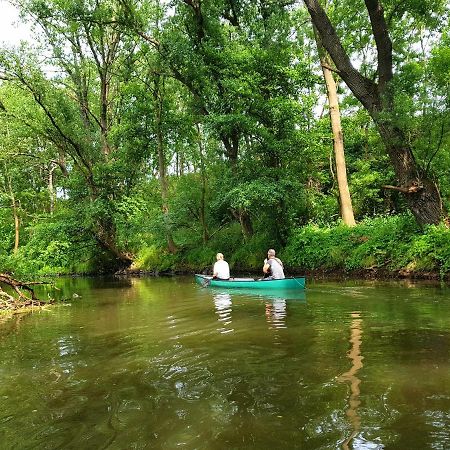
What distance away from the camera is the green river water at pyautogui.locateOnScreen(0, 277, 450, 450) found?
144 inches

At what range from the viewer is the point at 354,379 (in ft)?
16.0

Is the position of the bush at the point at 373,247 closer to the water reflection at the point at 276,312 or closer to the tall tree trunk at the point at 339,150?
the tall tree trunk at the point at 339,150

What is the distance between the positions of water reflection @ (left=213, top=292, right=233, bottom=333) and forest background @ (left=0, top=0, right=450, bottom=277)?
A: 587 cm

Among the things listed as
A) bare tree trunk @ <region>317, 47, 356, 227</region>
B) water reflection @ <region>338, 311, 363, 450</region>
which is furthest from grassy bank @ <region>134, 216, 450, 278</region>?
water reflection @ <region>338, 311, 363, 450</region>

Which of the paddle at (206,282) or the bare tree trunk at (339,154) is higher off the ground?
the bare tree trunk at (339,154)

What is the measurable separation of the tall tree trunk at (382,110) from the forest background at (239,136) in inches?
1.7

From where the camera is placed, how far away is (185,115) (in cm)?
2586

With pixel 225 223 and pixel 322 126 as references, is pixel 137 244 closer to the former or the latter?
pixel 225 223

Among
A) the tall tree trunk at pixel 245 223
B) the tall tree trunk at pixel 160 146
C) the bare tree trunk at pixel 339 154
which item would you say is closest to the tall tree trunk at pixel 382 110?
the bare tree trunk at pixel 339 154

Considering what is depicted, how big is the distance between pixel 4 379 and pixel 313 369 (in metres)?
3.82

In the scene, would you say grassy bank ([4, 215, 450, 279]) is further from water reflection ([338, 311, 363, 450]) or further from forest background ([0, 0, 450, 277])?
water reflection ([338, 311, 363, 450])

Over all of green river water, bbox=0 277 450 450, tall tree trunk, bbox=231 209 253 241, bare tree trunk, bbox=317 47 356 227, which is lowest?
green river water, bbox=0 277 450 450

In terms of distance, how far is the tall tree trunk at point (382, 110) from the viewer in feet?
45.0

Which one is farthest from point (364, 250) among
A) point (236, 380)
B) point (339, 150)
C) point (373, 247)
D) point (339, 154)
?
point (236, 380)
